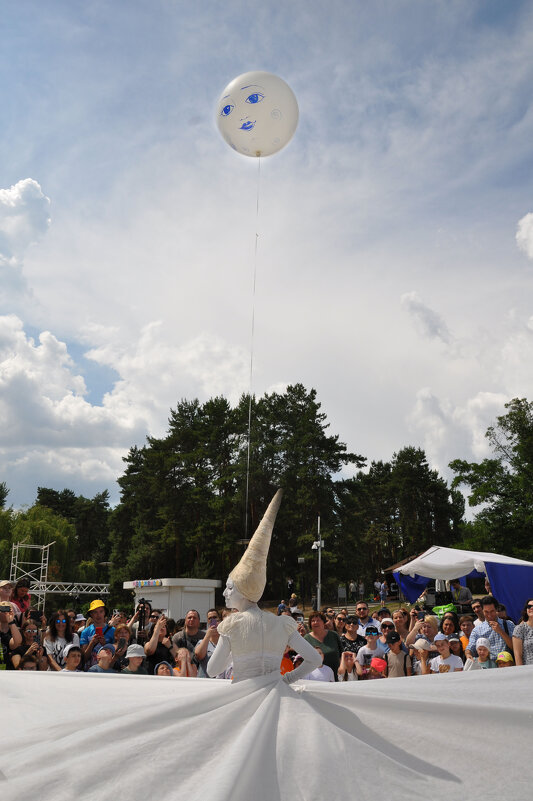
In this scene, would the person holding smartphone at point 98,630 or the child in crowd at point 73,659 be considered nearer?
the child in crowd at point 73,659

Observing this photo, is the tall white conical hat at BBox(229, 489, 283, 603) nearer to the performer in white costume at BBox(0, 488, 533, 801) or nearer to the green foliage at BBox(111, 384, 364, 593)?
the performer in white costume at BBox(0, 488, 533, 801)

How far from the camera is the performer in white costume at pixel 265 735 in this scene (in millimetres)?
2715

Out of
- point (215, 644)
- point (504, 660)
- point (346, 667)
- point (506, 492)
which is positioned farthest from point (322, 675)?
point (506, 492)

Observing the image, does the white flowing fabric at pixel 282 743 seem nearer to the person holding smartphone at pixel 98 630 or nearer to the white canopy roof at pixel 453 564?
the person holding smartphone at pixel 98 630

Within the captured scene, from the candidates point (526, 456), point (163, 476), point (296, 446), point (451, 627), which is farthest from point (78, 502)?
point (451, 627)

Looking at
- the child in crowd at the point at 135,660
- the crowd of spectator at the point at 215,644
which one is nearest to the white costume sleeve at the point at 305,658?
the crowd of spectator at the point at 215,644

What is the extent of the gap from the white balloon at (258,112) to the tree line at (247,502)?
36.8 m

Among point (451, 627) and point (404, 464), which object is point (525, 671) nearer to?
point (451, 627)

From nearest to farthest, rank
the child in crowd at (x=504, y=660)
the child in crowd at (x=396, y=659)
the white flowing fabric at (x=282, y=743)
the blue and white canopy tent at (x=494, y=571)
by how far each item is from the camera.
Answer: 1. the white flowing fabric at (x=282, y=743)
2. the child in crowd at (x=504, y=660)
3. the child in crowd at (x=396, y=659)
4. the blue and white canopy tent at (x=494, y=571)

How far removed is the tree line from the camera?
1810 inches

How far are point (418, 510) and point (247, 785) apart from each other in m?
77.7

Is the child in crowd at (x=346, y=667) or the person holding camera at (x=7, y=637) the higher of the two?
the person holding camera at (x=7, y=637)

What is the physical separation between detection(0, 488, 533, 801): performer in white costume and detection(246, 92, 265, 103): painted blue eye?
10.4m

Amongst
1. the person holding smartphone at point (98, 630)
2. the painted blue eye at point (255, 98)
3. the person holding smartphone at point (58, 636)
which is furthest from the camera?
the painted blue eye at point (255, 98)
